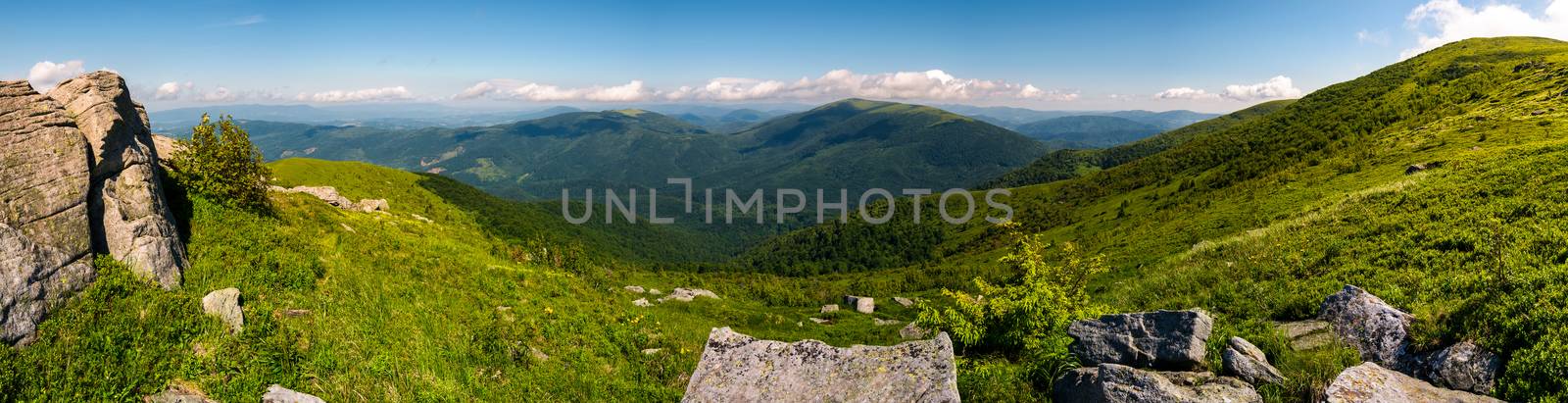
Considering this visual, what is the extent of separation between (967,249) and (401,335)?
179 meters

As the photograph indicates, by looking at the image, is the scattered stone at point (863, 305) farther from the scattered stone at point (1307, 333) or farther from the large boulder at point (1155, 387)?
the large boulder at point (1155, 387)

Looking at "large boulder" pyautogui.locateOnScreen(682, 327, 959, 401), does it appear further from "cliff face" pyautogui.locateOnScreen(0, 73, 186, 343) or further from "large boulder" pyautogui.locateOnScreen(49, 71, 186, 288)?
"large boulder" pyautogui.locateOnScreen(49, 71, 186, 288)

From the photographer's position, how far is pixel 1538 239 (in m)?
14.1

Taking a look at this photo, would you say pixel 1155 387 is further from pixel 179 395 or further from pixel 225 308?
pixel 225 308

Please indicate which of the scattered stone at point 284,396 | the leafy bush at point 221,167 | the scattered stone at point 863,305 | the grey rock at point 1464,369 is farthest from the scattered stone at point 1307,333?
the scattered stone at point 863,305

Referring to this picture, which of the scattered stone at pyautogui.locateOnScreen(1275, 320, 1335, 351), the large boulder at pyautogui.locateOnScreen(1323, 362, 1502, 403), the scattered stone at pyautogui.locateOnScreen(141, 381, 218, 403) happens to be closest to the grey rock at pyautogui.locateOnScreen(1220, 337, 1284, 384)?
the large boulder at pyautogui.locateOnScreen(1323, 362, 1502, 403)

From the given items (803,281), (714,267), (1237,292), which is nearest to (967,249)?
(803,281)

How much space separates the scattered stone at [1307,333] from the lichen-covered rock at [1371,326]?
0.18 m

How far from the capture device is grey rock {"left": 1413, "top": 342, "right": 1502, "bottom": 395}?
26.6 ft

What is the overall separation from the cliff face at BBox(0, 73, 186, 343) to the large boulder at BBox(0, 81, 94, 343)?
0.05 ft

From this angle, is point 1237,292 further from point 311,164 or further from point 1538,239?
point 311,164

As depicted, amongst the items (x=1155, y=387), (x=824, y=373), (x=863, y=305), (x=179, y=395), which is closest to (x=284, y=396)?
(x=179, y=395)

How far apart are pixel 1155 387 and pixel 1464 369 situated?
478 centimetres

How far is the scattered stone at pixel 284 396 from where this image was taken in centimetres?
1005
